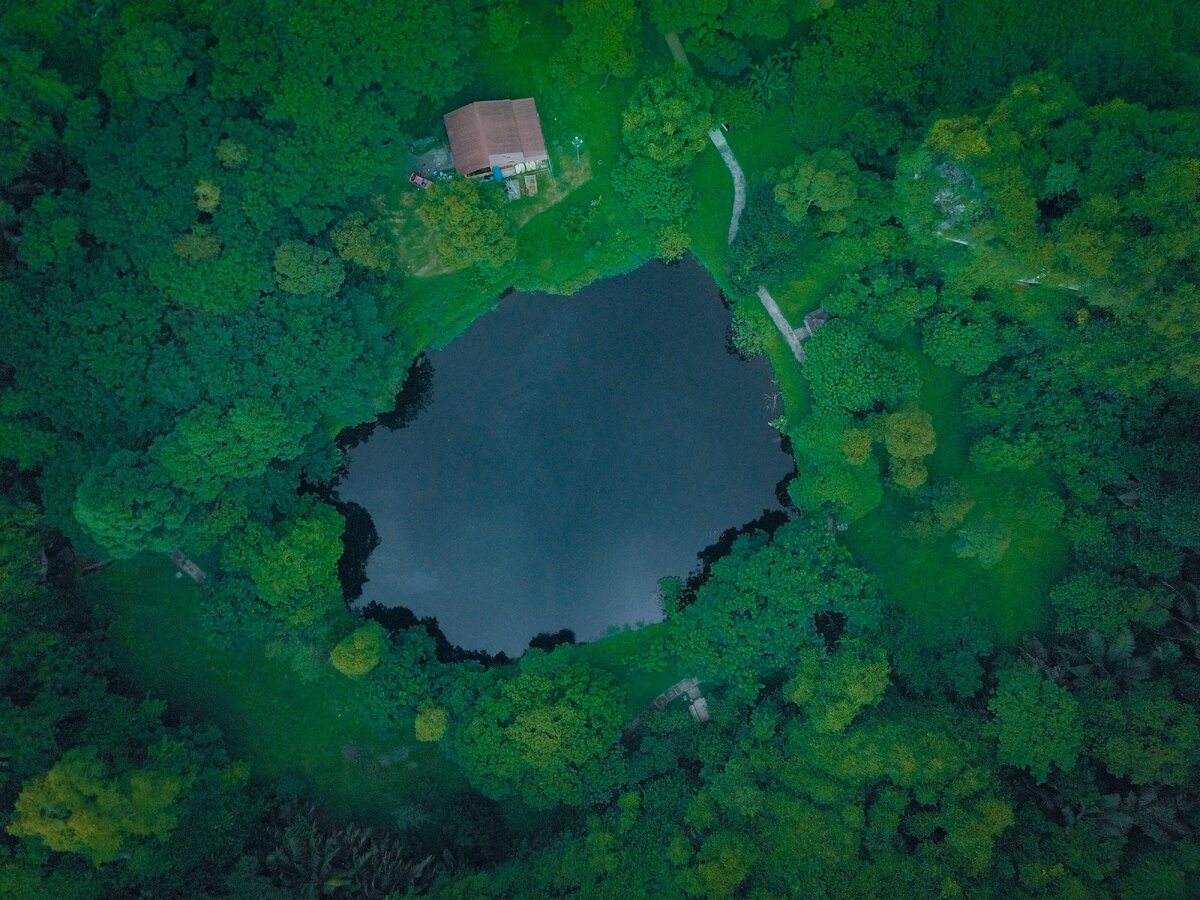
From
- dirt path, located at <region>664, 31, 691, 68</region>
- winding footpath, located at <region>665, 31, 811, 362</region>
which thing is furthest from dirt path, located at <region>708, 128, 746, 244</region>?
dirt path, located at <region>664, 31, 691, 68</region>

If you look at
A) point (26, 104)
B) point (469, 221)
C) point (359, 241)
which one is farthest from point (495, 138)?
point (26, 104)

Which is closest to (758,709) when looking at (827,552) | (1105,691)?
(827,552)

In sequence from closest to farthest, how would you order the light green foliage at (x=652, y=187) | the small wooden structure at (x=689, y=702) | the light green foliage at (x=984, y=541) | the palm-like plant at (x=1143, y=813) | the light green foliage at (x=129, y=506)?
the light green foliage at (x=129, y=506)
the palm-like plant at (x=1143, y=813)
the light green foliage at (x=984, y=541)
the light green foliage at (x=652, y=187)
the small wooden structure at (x=689, y=702)

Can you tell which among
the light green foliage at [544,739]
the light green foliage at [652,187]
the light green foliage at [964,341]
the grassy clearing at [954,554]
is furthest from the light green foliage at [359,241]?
the light green foliage at [964,341]

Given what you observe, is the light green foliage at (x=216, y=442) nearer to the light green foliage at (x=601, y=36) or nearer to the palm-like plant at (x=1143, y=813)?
the light green foliage at (x=601, y=36)

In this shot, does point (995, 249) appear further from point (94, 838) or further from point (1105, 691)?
point (94, 838)

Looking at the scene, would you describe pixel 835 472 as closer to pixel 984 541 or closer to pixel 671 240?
pixel 984 541

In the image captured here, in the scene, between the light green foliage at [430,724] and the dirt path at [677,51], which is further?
the dirt path at [677,51]
